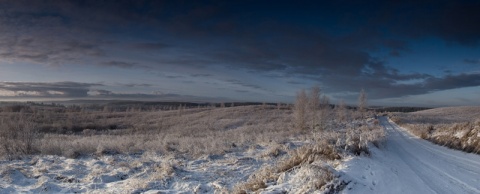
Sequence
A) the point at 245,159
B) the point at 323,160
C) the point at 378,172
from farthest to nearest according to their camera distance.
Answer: the point at 245,159, the point at 323,160, the point at 378,172

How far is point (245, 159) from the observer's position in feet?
46.0

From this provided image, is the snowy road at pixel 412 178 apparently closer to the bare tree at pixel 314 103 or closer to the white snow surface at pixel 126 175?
the white snow surface at pixel 126 175

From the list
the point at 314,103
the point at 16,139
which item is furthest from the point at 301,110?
the point at 16,139

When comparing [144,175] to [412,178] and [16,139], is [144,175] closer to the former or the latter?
[412,178]

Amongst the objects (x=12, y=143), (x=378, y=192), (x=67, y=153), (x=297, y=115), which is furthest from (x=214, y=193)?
(x=297, y=115)

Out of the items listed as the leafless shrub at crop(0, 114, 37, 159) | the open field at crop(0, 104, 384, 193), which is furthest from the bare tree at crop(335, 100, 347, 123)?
the leafless shrub at crop(0, 114, 37, 159)

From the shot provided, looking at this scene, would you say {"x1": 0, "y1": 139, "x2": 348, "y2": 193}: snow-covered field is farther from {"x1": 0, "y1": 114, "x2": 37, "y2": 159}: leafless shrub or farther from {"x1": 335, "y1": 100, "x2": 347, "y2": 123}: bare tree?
{"x1": 335, "y1": 100, "x2": 347, "y2": 123}: bare tree

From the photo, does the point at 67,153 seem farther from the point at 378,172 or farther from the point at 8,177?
the point at 378,172

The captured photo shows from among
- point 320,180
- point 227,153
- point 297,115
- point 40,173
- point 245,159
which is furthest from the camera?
point 297,115

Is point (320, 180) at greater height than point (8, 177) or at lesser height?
greater

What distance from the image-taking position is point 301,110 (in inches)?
1479

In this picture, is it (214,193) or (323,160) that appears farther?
(323,160)

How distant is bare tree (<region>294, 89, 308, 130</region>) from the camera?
121ft

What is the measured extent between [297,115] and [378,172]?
2930cm
